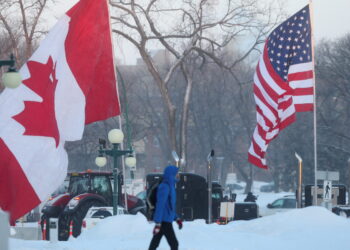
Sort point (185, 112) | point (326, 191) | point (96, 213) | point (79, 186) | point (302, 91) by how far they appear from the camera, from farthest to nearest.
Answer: point (185, 112) < point (79, 186) < point (326, 191) < point (96, 213) < point (302, 91)

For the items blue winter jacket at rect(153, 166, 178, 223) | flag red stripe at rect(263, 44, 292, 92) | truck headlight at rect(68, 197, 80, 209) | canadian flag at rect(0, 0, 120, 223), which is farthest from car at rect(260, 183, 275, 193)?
blue winter jacket at rect(153, 166, 178, 223)

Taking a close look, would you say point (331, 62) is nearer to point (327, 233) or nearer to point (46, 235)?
point (46, 235)

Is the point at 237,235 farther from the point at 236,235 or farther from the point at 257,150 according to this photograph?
the point at 257,150

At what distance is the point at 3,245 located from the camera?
33.7 feet

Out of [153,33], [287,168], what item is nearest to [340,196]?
[153,33]

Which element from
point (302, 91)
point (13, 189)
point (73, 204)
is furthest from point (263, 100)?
point (13, 189)

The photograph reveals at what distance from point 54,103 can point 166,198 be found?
290 cm

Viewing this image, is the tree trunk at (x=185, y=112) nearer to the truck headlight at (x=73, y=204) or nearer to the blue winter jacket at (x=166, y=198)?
the truck headlight at (x=73, y=204)

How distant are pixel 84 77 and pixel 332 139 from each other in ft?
158

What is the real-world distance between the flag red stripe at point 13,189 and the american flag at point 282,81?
993cm

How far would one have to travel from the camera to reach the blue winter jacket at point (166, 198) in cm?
1409

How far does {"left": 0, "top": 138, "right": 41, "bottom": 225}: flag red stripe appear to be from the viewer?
545 inches

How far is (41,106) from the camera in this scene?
49.8 feet

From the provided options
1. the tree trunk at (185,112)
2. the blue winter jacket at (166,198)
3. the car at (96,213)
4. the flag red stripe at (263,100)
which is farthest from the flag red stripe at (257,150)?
the tree trunk at (185,112)
